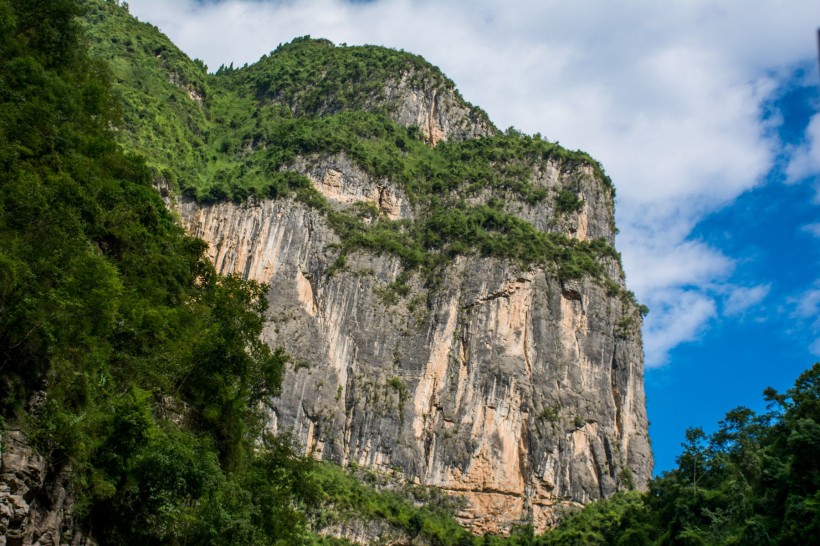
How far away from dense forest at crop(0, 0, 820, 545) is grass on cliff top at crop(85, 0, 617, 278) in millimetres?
40490

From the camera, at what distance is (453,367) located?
239ft

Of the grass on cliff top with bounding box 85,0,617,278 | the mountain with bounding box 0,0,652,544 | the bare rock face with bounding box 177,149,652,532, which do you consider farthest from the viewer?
the grass on cliff top with bounding box 85,0,617,278

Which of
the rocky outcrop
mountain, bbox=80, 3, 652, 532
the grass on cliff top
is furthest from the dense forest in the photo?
the rocky outcrop

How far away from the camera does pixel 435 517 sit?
A: 64.6 m

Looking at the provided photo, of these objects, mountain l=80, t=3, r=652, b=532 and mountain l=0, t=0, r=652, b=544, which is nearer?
mountain l=0, t=0, r=652, b=544

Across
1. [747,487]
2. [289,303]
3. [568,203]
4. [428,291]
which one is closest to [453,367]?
[428,291]

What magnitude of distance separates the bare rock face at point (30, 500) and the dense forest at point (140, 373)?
1.17 feet

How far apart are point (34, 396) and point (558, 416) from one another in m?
58.9

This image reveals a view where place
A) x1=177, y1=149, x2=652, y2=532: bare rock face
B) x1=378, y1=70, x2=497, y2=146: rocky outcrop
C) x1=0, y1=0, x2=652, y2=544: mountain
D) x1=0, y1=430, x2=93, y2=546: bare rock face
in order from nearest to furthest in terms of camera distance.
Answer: x1=0, y1=430, x2=93, y2=546: bare rock face < x1=0, y1=0, x2=652, y2=544: mountain < x1=177, y1=149, x2=652, y2=532: bare rock face < x1=378, y1=70, x2=497, y2=146: rocky outcrop

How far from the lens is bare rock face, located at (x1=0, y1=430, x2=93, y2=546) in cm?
1473

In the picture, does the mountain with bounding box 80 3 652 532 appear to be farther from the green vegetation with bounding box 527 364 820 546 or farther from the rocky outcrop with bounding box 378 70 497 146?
the green vegetation with bounding box 527 364 820 546

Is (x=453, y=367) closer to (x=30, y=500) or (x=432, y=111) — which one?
(x=432, y=111)

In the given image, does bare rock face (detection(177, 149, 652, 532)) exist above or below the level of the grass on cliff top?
below

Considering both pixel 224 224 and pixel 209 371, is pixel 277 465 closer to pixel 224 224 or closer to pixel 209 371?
pixel 209 371
